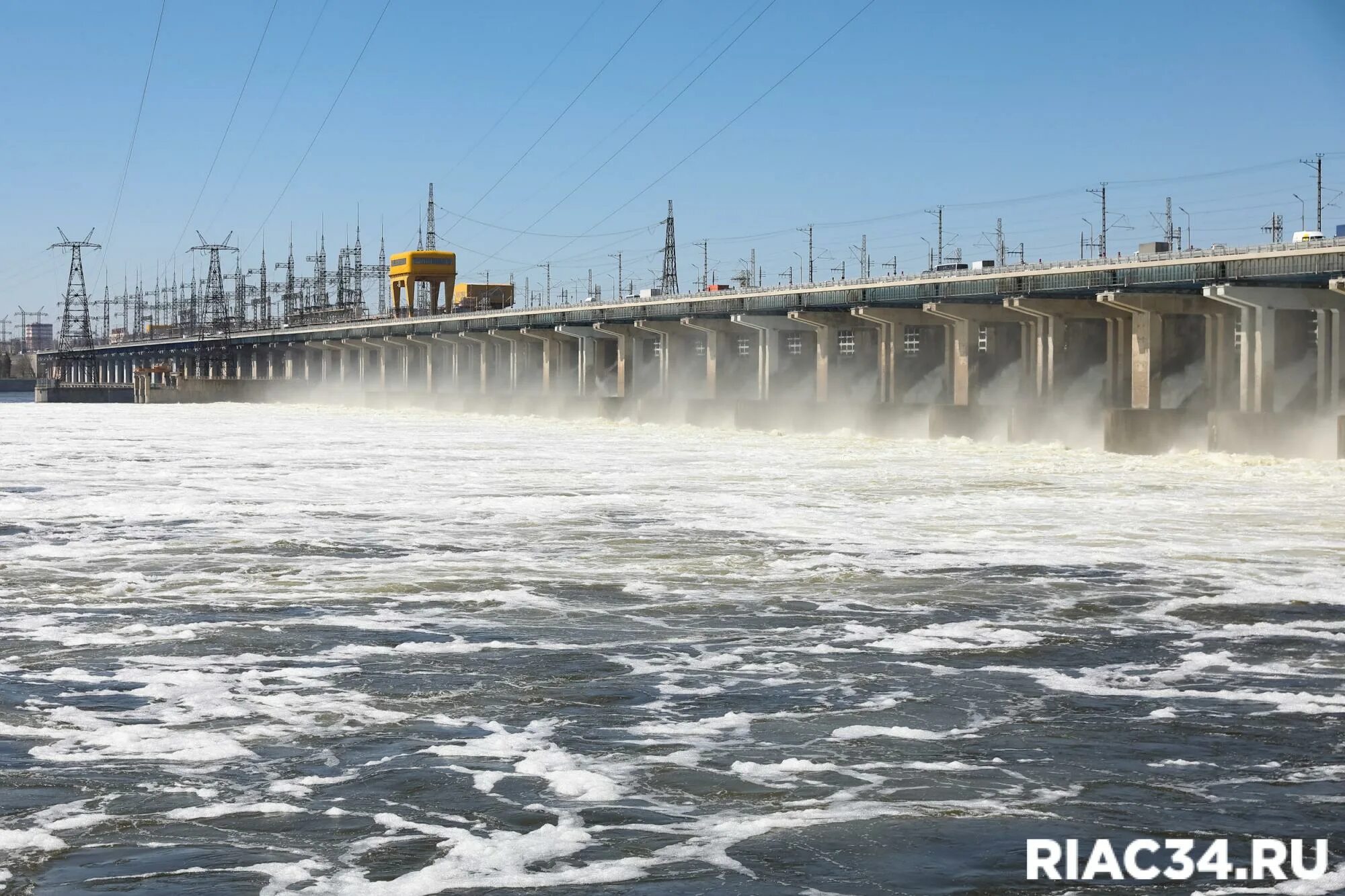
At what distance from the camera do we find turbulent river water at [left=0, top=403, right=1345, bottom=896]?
957 centimetres

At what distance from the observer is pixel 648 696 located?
13844 mm

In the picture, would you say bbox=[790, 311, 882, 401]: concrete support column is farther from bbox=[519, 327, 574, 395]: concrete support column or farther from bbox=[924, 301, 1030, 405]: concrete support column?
bbox=[519, 327, 574, 395]: concrete support column

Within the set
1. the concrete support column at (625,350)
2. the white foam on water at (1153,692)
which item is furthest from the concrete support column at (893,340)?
the white foam on water at (1153,692)

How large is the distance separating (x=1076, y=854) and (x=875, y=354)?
85.0 m

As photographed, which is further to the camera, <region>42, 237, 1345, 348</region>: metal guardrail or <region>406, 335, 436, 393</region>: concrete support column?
<region>406, 335, 436, 393</region>: concrete support column

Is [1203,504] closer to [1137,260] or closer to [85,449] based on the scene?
[1137,260]

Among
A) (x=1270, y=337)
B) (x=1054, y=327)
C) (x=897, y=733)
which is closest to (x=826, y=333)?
(x=1054, y=327)

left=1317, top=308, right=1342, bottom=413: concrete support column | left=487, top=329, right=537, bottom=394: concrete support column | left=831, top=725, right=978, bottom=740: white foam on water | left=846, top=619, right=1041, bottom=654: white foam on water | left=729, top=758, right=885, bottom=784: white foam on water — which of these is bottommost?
left=729, top=758, right=885, bottom=784: white foam on water

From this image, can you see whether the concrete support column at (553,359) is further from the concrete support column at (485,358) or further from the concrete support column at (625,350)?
the concrete support column at (625,350)

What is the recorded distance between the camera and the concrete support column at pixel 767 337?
95812mm

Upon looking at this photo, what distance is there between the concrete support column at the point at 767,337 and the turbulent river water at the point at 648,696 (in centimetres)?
6452

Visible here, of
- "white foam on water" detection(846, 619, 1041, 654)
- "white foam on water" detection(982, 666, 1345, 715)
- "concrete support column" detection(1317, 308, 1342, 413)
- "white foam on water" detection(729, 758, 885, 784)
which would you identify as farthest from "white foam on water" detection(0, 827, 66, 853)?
"concrete support column" detection(1317, 308, 1342, 413)

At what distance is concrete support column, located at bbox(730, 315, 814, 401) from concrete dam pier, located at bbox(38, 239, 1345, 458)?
0.11m

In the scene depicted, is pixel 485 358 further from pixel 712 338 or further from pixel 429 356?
pixel 712 338
